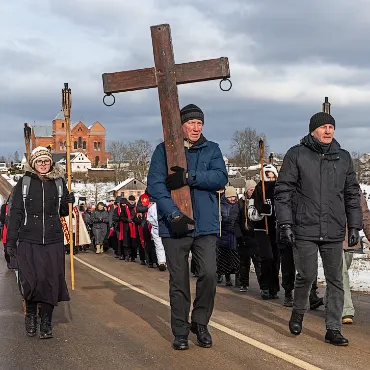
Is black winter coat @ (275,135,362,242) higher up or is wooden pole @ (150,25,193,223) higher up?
wooden pole @ (150,25,193,223)

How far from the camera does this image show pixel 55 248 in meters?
7.36

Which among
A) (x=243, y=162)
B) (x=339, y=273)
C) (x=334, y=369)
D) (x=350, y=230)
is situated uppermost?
(x=243, y=162)

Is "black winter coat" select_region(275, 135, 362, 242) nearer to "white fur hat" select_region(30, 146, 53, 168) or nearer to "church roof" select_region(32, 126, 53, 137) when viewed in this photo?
"white fur hat" select_region(30, 146, 53, 168)

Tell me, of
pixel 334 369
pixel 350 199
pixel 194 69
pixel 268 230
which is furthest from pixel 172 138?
pixel 268 230

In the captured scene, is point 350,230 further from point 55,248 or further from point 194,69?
point 55,248

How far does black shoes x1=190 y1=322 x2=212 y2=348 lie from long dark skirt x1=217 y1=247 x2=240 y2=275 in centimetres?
560

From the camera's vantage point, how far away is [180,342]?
6277 millimetres

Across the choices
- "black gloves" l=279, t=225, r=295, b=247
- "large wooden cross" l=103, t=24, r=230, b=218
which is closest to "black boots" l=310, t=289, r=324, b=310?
"black gloves" l=279, t=225, r=295, b=247

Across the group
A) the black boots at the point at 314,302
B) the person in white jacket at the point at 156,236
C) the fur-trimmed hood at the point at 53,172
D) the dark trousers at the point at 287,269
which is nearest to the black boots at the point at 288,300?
the dark trousers at the point at 287,269

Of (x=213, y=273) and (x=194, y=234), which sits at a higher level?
(x=194, y=234)

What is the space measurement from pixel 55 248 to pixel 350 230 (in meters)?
3.19

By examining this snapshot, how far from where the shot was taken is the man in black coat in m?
6.55

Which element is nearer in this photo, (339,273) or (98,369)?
(98,369)

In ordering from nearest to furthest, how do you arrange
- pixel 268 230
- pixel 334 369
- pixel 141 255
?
pixel 334 369
pixel 268 230
pixel 141 255
